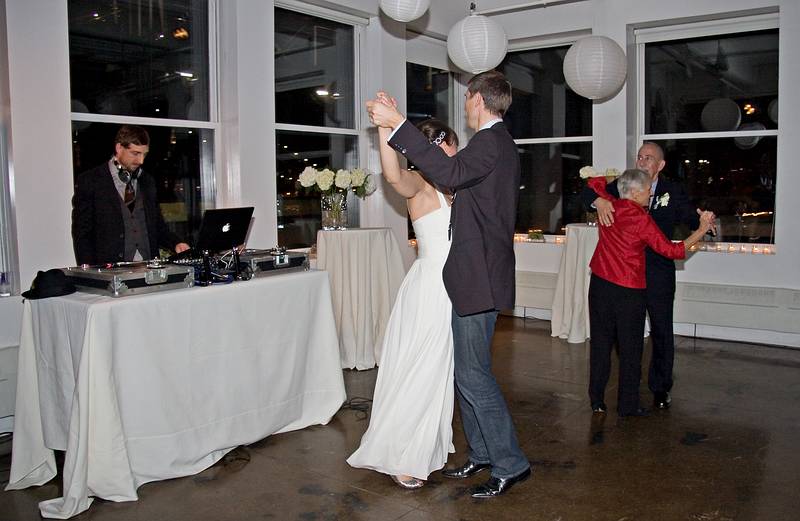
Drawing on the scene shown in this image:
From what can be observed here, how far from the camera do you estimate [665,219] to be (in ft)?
14.6

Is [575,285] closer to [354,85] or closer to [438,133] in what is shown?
[354,85]

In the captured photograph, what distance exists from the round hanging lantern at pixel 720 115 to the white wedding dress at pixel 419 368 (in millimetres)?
4697

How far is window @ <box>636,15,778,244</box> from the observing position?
6.64m

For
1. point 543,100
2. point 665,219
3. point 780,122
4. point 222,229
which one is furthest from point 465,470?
point 543,100

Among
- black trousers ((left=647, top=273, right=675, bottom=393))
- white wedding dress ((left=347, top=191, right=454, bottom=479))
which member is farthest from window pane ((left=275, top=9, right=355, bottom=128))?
black trousers ((left=647, top=273, right=675, bottom=393))

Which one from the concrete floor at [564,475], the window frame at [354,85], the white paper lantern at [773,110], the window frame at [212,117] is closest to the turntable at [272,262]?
the concrete floor at [564,475]

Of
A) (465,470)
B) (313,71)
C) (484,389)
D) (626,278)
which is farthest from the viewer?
(313,71)

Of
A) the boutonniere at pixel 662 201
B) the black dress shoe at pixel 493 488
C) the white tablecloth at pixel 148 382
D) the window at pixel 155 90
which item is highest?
the window at pixel 155 90

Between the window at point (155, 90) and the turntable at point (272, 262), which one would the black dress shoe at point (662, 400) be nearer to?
the turntable at point (272, 262)

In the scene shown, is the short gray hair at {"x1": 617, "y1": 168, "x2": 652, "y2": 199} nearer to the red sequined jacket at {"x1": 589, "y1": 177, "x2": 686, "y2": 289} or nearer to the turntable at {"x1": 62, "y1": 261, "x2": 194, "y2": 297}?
the red sequined jacket at {"x1": 589, "y1": 177, "x2": 686, "y2": 289}

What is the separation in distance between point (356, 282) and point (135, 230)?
186 cm

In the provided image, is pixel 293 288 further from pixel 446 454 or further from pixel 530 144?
pixel 530 144

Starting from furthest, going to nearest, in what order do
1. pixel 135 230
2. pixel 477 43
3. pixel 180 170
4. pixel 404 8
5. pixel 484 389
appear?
pixel 477 43
pixel 180 170
pixel 404 8
pixel 135 230
pixel 484 389

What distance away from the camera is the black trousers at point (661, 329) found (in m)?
4.39
